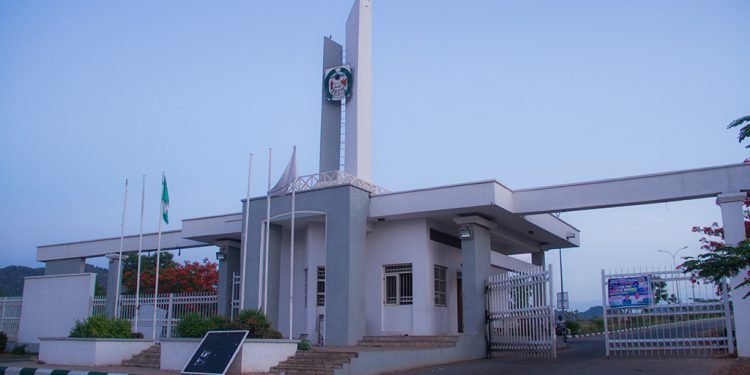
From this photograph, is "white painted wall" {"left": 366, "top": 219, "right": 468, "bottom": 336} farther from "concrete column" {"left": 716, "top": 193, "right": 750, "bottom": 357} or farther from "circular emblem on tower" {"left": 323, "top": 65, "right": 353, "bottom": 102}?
"concrete column" {"left": 716, "top": 193, "right": 750, "bottom": 357}

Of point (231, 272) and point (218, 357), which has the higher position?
point (231, 272)

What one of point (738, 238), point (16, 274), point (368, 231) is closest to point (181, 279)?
point (368, 231)

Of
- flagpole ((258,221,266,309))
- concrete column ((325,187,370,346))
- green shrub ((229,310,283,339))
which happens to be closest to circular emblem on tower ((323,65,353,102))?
concrete column ((325,187,370,346))

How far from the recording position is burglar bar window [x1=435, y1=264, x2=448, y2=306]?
769 inches

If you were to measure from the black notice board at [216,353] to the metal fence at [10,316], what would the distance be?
1493 centimetres

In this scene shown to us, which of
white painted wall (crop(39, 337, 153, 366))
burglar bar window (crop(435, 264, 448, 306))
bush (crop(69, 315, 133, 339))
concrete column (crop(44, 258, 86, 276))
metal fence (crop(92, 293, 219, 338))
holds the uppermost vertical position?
concrete column (crop(44, 258, 86, 276))

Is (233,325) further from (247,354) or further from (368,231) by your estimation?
(368,231)

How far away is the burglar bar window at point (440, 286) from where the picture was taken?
19.5m

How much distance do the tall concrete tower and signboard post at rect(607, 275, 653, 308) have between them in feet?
27.0

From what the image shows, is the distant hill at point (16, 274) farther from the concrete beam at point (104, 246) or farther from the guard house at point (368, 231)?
the guard house at point (368, 231)

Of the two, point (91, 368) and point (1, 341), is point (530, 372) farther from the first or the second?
point (1, 341)

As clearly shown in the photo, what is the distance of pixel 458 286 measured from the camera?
21.0 meters

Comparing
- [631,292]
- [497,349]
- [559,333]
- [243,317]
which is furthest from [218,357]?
[559,333]

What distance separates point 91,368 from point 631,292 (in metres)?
13.4
